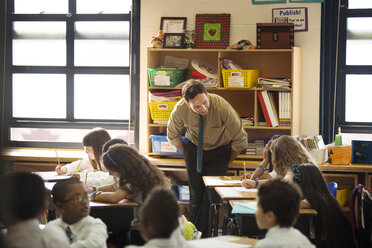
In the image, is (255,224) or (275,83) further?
(275,83)

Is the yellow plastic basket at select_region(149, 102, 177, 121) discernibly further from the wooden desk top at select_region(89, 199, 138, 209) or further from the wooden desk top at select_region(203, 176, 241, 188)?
the wooden desk top at select_region(89, 199, 138, 209)

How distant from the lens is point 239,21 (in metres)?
5.02

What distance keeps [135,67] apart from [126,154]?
92.2 inches

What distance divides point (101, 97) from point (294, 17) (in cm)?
221

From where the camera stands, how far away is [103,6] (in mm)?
5383

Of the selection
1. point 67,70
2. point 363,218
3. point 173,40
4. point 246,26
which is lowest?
point 363,218

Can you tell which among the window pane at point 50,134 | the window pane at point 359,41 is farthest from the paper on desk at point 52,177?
the window pane at point 359,41

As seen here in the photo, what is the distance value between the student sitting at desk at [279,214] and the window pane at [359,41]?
330 centimetres

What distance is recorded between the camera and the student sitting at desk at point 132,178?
295 cm

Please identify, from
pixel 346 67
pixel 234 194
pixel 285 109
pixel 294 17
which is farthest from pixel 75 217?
pixel 346 67

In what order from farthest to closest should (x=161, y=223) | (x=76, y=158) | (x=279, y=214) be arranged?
(x=76, y=158), (x=279, y=214), (x=161, y=223)

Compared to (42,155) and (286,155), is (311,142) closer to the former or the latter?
(286,155)

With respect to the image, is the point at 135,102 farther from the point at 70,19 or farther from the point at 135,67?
the point at 70,19

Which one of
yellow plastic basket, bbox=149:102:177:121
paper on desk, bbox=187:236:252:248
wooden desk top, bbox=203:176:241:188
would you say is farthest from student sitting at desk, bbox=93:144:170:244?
yellow plastic basket, bbox=149:102:177:121
